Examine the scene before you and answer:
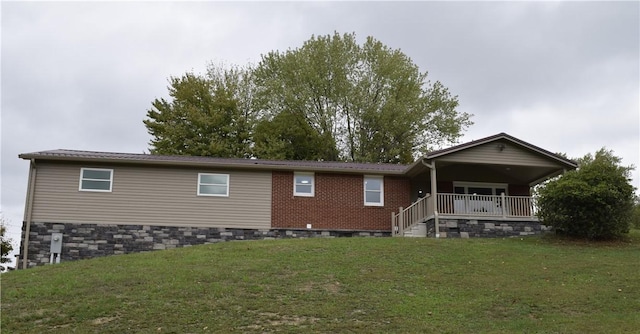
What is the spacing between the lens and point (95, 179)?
2047cm

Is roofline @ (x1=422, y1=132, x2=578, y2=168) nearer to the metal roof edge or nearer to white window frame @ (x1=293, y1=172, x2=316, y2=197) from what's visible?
the metal roof edge

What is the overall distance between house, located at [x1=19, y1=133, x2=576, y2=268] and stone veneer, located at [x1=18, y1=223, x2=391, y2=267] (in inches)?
1.3

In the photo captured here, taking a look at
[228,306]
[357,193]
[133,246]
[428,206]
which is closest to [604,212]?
[428,206]

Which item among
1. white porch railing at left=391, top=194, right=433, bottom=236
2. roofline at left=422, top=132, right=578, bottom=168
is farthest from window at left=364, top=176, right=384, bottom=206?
roofline at left=422, top=132, right=578, bottom=168

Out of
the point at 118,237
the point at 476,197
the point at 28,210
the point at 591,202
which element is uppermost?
the point at 476,197

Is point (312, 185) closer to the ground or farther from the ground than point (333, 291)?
farther from the ground

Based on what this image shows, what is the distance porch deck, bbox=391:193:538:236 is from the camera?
2095 centimetres

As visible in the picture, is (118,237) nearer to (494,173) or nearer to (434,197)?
(434,197)

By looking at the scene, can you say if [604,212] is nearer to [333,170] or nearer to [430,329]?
[333,170]

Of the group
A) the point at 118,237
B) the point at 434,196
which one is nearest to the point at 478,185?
the point at 434,196

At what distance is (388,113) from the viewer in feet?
119

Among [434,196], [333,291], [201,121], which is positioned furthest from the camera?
[201,121]

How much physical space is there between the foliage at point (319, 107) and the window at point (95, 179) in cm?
1370

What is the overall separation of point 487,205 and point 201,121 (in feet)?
58.9
